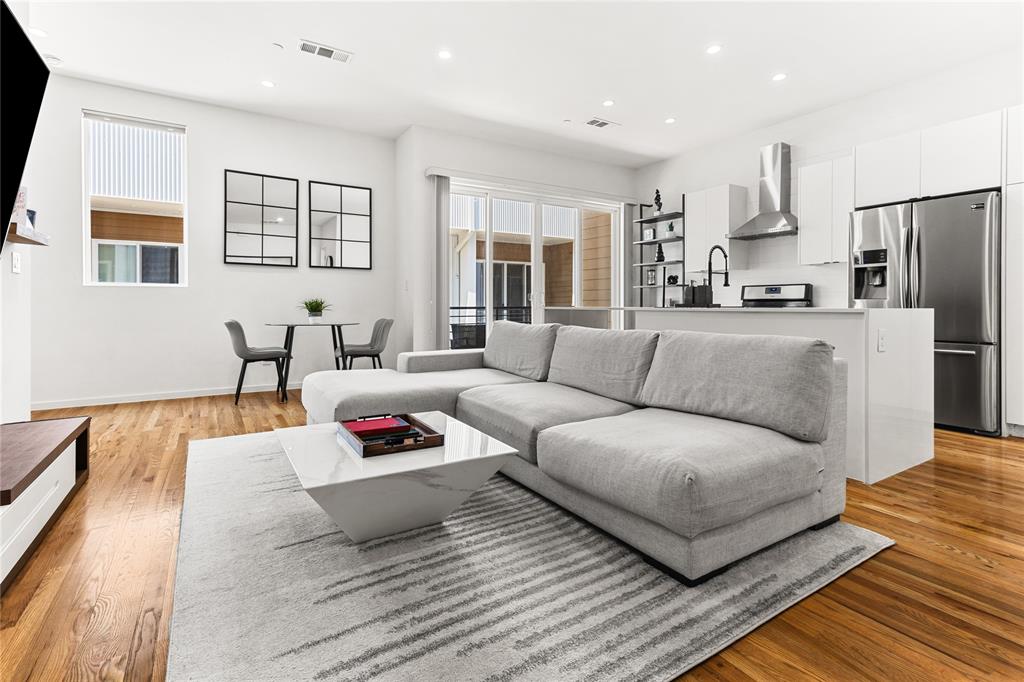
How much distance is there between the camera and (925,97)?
450 cm

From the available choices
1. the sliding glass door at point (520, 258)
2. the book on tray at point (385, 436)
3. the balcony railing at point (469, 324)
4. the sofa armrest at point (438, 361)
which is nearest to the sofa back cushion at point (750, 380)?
the book on tray at point (385, 436)

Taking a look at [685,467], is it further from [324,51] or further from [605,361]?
[324,51]

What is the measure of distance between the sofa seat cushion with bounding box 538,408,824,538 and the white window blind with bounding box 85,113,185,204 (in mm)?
5115

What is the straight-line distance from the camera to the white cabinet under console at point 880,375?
8.61 ft

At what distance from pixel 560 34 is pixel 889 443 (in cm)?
351

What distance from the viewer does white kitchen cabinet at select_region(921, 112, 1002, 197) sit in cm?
383

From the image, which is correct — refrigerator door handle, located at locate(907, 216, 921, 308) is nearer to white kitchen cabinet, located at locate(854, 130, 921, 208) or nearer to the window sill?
white kitchen cabinet, located at locate(854, 130, 921, 208)

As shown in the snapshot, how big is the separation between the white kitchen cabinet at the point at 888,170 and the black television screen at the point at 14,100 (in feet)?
18.4

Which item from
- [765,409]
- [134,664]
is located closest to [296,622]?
[134,664]

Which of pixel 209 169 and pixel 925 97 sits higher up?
pixel 925 97

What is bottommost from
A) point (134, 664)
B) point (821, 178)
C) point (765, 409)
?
point (134, 664)

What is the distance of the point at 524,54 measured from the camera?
13.5 feet

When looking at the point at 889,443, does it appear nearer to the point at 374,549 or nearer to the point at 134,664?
the point at 374,549

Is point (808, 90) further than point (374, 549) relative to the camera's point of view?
Yes
